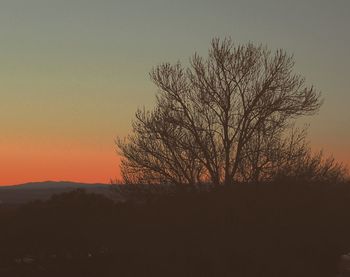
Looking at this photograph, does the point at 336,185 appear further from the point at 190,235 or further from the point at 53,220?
the point at 53,220

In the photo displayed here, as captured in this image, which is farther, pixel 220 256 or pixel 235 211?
pixel 235 211

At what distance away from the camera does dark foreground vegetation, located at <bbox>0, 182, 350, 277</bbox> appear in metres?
14.8

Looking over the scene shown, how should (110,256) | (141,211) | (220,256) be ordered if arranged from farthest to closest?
(141,211), (110,256), (220,256)

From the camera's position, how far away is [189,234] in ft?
58.5

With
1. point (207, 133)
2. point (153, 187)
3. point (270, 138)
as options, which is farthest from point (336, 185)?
point (153, 187)

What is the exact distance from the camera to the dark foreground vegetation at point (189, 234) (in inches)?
582

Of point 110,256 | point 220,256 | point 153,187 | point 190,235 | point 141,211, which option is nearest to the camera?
point 220,256

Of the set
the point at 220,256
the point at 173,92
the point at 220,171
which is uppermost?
the point at 173,92

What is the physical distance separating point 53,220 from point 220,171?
7651 millimetres

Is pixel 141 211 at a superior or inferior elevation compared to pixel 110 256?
superior

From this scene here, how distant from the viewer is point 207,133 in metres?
25.6

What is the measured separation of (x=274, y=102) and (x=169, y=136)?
4.68 metres

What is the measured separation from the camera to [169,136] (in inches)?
994

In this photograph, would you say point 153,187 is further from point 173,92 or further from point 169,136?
point 173,92
